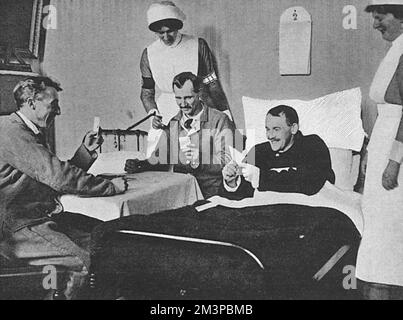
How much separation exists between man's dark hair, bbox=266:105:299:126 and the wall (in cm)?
5

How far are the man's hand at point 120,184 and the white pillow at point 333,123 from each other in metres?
0.51

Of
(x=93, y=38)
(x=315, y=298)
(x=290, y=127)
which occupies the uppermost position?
(x=93, y=38)

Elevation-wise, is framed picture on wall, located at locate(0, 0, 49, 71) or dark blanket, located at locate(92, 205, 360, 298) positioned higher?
framed picture on wall, located at locate(0, 0, 49, 71)

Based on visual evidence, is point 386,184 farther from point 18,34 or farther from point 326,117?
point 18,34

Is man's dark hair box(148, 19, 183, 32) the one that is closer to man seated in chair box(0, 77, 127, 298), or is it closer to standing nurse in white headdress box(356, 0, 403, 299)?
man seated in chair box(0, 77, 127, 298)

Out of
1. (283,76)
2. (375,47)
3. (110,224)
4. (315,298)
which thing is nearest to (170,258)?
(110,224)

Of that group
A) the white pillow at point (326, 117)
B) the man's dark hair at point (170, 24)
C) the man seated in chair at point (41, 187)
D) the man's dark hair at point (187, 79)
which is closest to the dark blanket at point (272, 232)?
the man seated in chair at point (41, 187)

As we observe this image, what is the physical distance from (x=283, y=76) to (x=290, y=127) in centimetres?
20

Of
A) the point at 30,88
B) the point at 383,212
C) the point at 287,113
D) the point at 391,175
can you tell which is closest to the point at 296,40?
the point at 287,113

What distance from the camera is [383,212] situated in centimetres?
221

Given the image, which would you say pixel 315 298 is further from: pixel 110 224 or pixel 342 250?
pixel 110 224

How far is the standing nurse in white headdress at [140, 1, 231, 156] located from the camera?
7.55 feet

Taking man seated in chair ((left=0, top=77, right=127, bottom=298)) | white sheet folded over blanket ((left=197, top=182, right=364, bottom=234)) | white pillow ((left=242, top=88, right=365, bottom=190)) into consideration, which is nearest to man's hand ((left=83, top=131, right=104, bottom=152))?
man seated in chair ((left=0, top=77, right=127, bottom=298))

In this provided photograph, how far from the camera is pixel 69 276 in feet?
7.50
